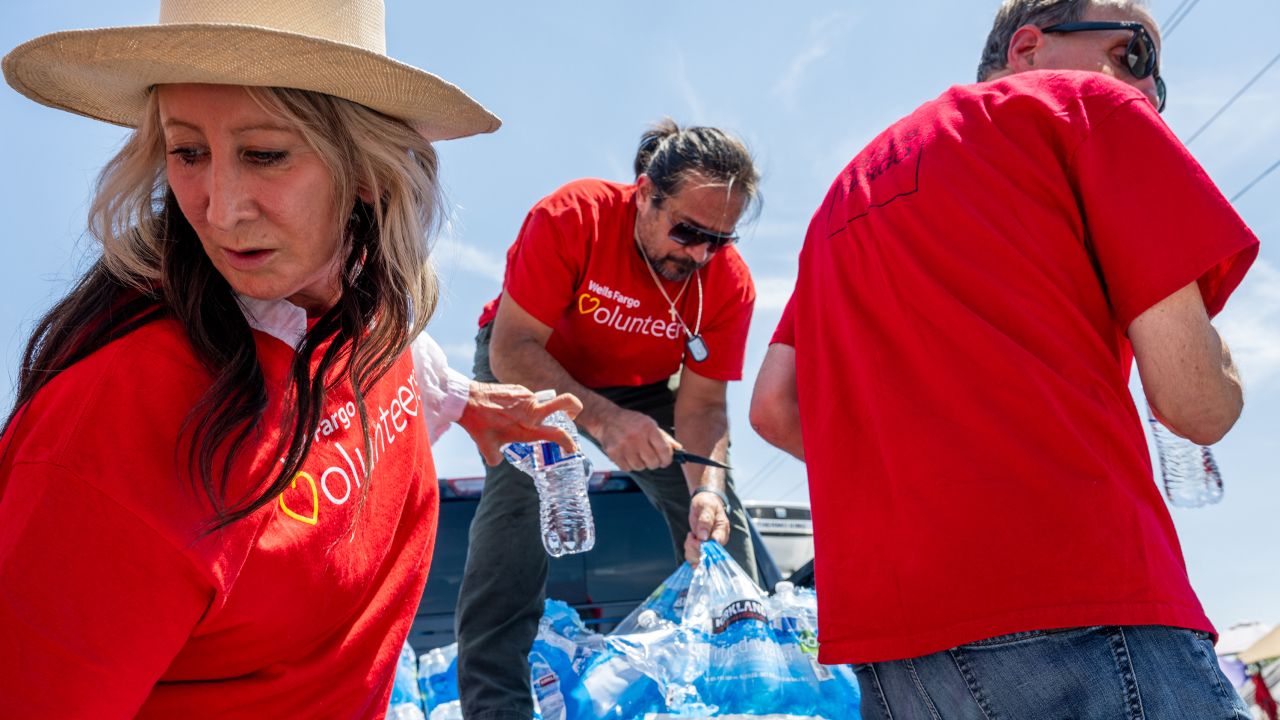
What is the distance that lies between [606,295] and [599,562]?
123 centimetres

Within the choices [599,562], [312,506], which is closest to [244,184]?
[312,506]

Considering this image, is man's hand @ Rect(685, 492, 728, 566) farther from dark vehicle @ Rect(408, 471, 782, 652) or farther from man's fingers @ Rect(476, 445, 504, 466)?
man's fingers @ Rect(476, 445, 504, 466)

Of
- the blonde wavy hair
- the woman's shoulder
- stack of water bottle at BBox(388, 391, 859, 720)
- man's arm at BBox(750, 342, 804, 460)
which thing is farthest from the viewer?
stack of water bottle at BBox(388, 391, 859, 720)

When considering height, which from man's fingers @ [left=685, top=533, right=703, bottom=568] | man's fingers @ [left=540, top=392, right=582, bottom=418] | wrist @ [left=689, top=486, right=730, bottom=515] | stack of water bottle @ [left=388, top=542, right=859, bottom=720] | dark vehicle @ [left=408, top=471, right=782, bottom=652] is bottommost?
dark vehicle @ [left=408, top=471, right=782, bottom=652]

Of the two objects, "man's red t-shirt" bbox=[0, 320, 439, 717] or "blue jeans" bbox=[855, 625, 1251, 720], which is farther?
"blue jeans" bbox=[855, 625, 1251, 720]

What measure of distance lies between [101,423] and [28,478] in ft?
0.37

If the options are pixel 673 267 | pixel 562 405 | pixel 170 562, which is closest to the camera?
pixel 170 562

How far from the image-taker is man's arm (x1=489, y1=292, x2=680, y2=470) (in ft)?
12.9

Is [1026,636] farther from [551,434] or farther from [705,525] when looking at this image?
[705,525]

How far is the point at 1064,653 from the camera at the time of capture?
5.36ft

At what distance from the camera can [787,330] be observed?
2.36 meters

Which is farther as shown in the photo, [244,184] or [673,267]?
[673,267]

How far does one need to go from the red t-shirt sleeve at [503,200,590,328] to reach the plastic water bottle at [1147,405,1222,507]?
2.39m

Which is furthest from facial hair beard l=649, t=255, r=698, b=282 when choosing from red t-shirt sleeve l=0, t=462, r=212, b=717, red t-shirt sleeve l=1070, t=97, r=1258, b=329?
red t-shirt sleeve l=0, t=462, r=212, b=717
